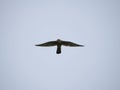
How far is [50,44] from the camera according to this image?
23.6m
